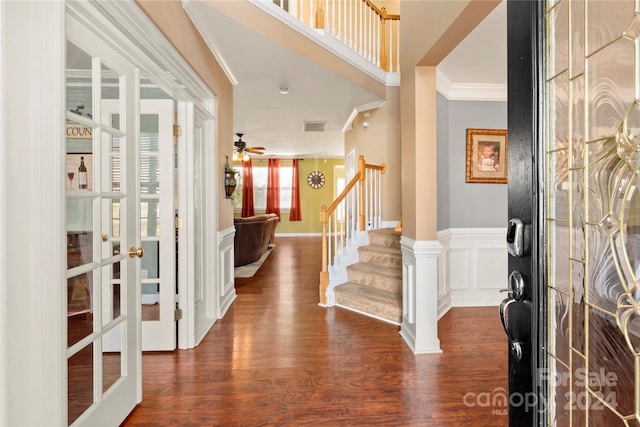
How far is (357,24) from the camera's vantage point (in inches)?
158

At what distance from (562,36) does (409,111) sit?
189cm

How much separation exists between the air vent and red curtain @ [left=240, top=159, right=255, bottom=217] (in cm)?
409

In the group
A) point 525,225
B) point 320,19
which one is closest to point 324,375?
point 525,225

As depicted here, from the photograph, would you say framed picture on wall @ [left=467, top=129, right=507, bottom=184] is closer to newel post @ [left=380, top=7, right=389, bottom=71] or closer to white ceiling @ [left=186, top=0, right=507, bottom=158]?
white ceiling @ [left=186, top=0, right=507, bottom=158]

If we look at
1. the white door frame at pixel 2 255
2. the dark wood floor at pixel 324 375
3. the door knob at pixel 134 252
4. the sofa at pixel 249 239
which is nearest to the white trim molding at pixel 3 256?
the white door frame at pixel 2 255

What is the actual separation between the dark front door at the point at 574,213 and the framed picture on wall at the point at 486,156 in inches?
111

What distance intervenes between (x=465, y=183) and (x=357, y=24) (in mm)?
2413

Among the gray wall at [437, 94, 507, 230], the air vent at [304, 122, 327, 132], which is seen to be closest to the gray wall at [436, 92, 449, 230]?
the gray wall at [437, 94, 507, 230]

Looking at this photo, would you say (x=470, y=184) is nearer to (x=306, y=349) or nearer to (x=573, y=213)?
(x=306, y=349)

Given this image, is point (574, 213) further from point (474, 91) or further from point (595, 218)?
point (474, 91)

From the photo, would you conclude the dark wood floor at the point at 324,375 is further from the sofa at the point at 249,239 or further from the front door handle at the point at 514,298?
the sofa at the point at 249,239

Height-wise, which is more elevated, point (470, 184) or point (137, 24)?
point (137, 24)

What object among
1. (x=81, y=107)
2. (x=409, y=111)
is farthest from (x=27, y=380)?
(x=409, y=111)

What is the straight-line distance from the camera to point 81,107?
135cm
